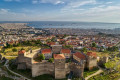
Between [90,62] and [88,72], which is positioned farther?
[90,62]

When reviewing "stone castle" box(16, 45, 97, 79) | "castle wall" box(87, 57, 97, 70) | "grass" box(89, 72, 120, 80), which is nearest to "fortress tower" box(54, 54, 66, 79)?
"stone castle" box(16, 45, 97, 79)

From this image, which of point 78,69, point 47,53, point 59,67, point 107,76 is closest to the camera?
point 59,67

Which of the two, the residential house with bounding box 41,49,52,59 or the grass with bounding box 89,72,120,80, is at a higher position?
the residential house with bounding box 41,49,52,59

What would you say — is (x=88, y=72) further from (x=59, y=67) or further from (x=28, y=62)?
→ (x=28, y=62)

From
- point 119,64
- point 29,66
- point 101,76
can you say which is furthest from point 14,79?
point 119,64

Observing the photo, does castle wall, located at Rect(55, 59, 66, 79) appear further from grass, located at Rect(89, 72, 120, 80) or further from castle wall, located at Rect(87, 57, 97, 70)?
castle wall, located at Rect(87, 57, 97, 70)

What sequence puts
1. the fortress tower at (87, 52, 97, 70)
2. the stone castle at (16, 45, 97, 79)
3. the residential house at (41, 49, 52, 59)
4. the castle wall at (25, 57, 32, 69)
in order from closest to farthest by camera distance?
the stone castle at (16, 45, 97, 79) < the castle wall at (25, 57, 32, 69) < the fortress tower at (87, 52, 97, 70) < the residential house at (41, 49, 52, 59)

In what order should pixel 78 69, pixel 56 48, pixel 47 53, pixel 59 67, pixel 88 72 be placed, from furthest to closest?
pixel 56 48 → pixel 47 53 → pixel 88 72 → pixel 78 69 → pixel 59 67

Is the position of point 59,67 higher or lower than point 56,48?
lower

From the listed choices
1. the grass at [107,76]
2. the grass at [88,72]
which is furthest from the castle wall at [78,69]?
the grass at [107,76]

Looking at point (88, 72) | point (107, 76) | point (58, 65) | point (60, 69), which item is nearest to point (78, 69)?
point (88, 72)
